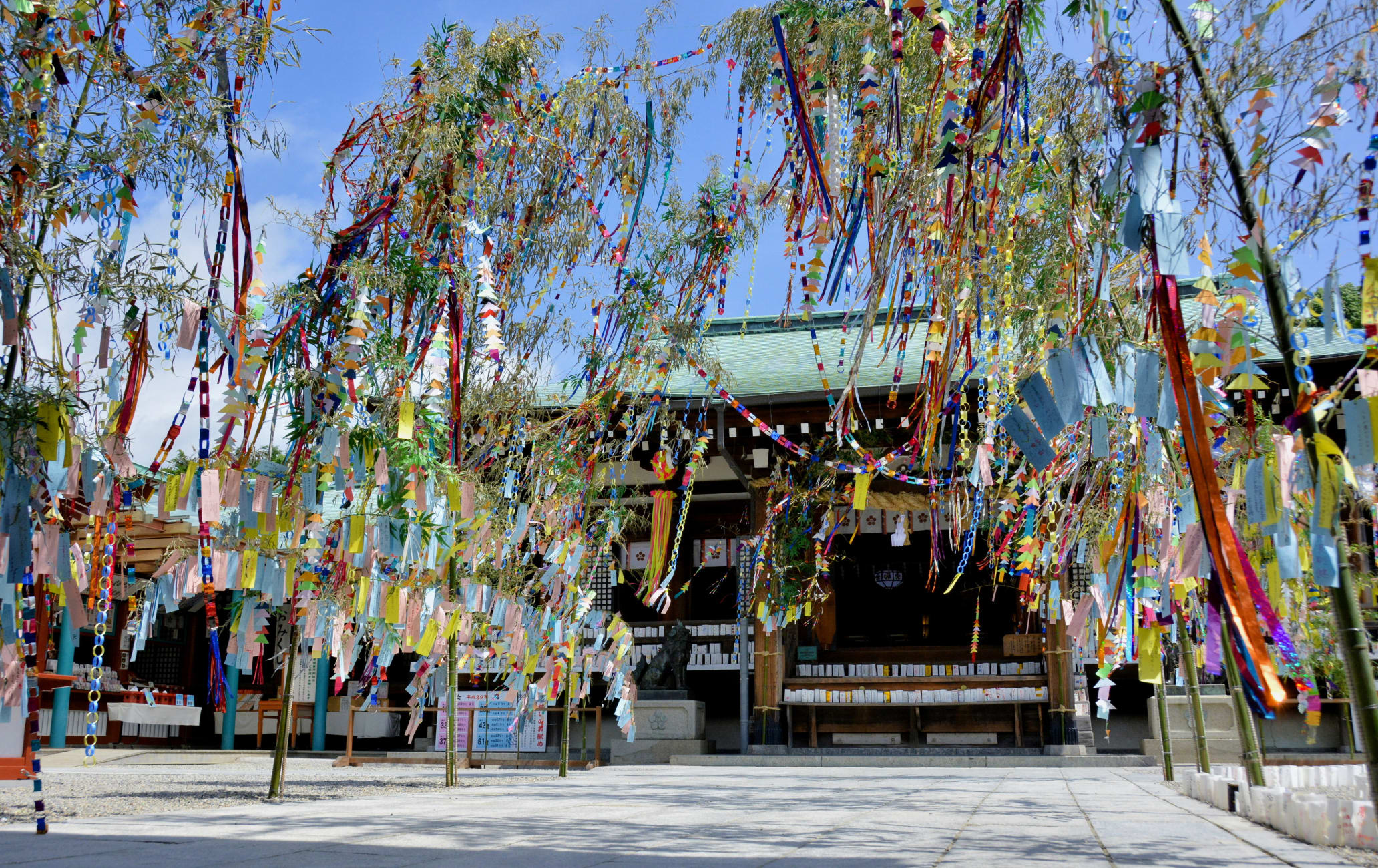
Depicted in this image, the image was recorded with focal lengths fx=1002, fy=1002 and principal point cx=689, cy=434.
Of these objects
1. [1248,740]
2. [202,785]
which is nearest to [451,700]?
[202,785]

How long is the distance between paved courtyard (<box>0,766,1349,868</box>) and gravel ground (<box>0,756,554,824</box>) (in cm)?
33

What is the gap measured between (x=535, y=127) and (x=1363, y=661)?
5856 mm

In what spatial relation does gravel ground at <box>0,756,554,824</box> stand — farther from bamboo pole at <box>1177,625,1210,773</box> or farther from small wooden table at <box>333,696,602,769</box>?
bamboo pole at <box>1177,625,1210,773</box>

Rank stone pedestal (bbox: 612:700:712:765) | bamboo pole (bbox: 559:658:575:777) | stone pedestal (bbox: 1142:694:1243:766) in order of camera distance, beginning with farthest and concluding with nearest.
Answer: stone pedestal (bbox: 612:700:712:765), stone pedestal (bbox: 1142:694:1243:766), bamboo pole (bbox: 559:658:575:777)

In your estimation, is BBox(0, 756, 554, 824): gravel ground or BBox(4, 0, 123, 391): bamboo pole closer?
BBox(4, 0, 123, 391): bamboo pole

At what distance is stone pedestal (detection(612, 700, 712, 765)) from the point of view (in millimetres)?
12070

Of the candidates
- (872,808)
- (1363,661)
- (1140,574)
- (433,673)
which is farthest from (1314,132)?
(433,673)

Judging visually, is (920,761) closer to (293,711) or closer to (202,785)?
(202,785)

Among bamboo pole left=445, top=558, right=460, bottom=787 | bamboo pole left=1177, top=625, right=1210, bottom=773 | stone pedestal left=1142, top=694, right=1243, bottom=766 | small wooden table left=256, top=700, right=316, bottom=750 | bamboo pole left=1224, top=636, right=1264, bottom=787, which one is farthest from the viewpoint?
small wooden table left=256, top=700, right=316, bottom=750

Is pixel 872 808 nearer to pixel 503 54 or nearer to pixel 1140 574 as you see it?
pixel 1140 574

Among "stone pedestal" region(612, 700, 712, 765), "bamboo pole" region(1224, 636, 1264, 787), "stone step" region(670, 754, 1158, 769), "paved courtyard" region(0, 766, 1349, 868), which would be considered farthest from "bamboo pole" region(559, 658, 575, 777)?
"bamboo pole" region(1224, 636, 1264, 787)

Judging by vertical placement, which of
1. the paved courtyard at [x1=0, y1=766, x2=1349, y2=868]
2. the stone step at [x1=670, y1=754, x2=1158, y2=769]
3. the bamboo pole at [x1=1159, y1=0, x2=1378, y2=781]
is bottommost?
the stone step at [x1=670, y1=754, x2=1158, y2=769]

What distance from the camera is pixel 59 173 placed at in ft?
11.9

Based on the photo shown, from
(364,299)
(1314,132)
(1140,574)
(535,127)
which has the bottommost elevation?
(1140,574)
